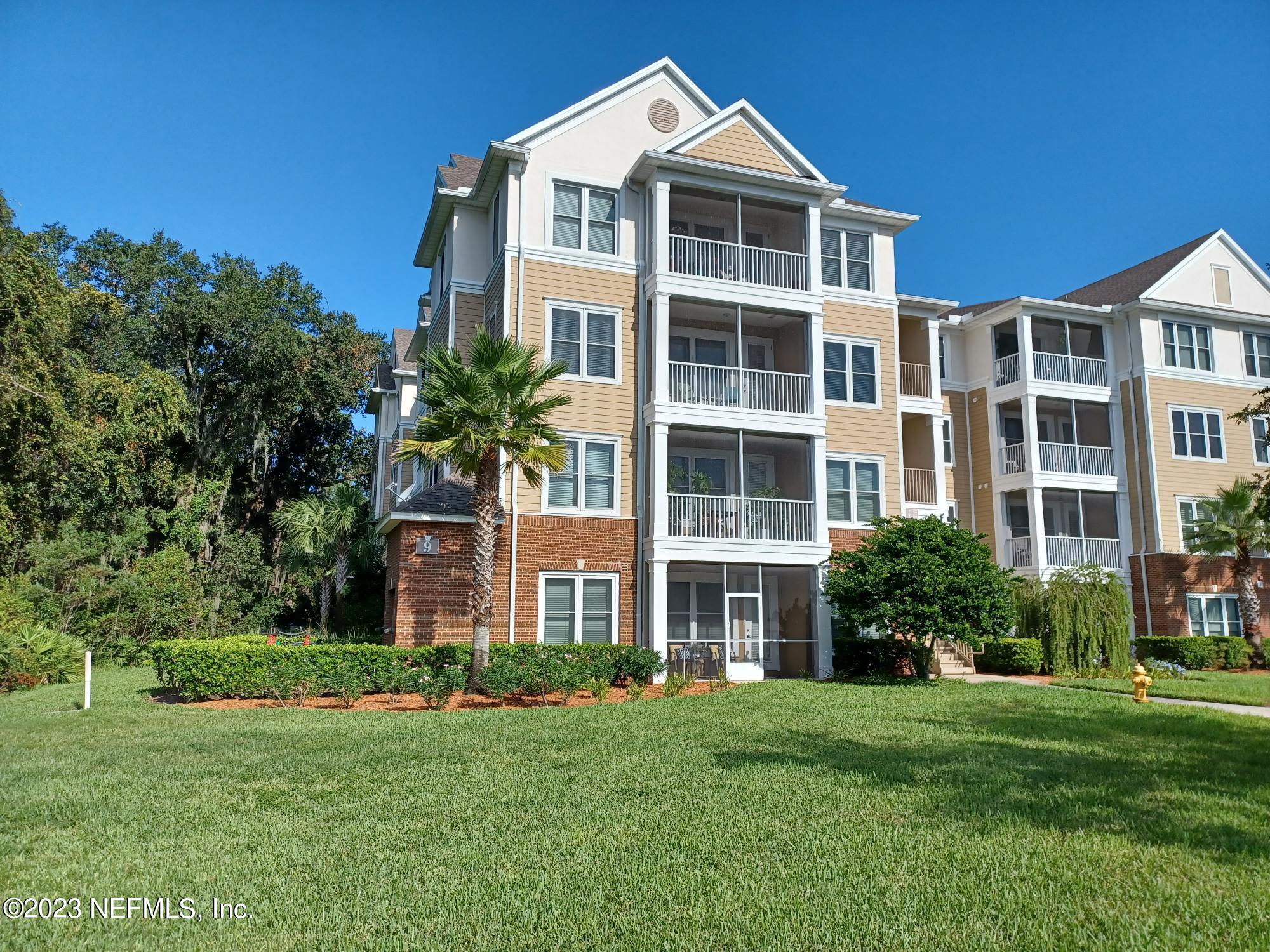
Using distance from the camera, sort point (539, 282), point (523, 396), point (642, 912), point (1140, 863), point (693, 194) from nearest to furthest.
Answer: point (642, 912) → point (1140, 863) → point (523, 396) → point (539, 282) → point (693, 194)

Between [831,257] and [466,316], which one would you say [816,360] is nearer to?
[831,257]

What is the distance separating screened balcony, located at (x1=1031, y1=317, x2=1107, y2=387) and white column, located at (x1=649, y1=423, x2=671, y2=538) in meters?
14.4

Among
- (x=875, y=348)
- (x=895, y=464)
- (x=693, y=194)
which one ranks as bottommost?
(x=895, y=464)

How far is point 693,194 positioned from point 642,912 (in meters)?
18.1

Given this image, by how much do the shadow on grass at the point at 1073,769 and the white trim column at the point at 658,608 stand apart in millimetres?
6789

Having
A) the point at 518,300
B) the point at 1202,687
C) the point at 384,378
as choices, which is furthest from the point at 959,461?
the point at 384,378

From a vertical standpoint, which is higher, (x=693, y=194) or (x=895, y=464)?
(x=693, y=194)

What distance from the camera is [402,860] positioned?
591 centimetres

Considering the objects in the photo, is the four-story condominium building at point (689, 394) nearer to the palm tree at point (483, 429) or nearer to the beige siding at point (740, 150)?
the beige siding at point (740, 150)

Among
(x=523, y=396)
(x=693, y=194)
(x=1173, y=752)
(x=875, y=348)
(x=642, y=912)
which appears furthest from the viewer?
(x=875, y=348)

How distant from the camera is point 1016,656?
2047 centimetres

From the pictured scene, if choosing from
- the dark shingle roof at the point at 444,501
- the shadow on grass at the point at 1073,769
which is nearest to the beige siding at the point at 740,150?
the dark shingle roof at the point at 444,501

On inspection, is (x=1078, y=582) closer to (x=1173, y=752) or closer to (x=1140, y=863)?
(x=1173, y=752)

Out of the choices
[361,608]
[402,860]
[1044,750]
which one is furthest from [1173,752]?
[361,608]
